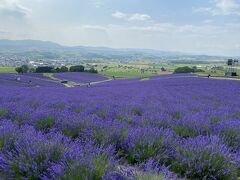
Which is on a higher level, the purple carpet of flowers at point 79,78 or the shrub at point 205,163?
the shrub at point 205,163

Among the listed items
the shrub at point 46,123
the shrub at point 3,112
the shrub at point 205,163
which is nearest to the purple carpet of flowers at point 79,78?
the shrub at point 3,112

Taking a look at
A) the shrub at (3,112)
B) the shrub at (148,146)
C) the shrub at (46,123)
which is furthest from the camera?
the shrub at (3,112)

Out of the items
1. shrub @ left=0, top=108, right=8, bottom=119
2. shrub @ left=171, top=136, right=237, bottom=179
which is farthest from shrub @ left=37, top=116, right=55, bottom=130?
shrub @ left=171, top=136, right=237, bottom=179

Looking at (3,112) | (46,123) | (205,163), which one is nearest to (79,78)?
(3,112)

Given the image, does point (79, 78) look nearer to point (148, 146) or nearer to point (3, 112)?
point (3, 112)

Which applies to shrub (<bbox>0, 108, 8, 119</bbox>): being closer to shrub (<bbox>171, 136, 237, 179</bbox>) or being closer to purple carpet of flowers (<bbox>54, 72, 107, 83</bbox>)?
shrub (<bbox>171, 136, 237, 179</bbox>)

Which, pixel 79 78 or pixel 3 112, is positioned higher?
pixel 3 112

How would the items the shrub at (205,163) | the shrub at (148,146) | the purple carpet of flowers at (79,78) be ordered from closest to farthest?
the shrub at (205,163)
the shrub at (148,146)
the purple carpet of flowers at (79,78)

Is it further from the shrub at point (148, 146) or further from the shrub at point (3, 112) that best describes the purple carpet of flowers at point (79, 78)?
the shrub at point (148, 146)

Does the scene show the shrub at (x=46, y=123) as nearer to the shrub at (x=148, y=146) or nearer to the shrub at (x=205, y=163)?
the shrub at (x=148, y=146)

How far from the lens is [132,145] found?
9.12 ft

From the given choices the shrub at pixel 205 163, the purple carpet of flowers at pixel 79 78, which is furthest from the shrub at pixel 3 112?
the purple carpet of flowers at pixel 79 78

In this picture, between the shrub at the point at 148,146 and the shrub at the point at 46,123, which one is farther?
the shrub at the point at 46,123

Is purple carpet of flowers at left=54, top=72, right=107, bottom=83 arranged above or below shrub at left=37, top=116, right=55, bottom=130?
below
